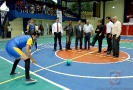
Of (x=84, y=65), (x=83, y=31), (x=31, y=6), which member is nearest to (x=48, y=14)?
(x=31, y=6)

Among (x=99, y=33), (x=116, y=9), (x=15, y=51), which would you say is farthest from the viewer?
(x=116, y=9)

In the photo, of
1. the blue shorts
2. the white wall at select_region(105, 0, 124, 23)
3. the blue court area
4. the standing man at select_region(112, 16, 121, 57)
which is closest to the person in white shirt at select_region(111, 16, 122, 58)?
the standing man at select_region(112, 16, 121, 57)

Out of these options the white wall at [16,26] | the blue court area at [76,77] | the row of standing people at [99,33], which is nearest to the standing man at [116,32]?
the row of standing people at [99,33]

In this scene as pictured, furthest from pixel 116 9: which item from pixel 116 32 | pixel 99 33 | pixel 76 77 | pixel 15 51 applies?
pixel 15 51

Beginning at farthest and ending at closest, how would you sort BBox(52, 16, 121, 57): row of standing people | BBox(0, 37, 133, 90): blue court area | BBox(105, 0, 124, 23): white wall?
BBox(105, 0, 124, 23): white wall → BBox(52, 16, 121, 57): row of standing people → BBox(0, 37, 133, 90): blue court area

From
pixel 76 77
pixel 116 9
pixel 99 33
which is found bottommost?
pixel 76 77

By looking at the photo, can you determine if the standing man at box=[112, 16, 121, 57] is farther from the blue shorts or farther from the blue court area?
the blue shorts

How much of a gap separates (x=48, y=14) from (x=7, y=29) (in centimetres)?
672

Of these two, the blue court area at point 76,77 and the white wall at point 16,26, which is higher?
the white wall at point 16,26

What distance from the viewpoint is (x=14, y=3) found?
16.9m

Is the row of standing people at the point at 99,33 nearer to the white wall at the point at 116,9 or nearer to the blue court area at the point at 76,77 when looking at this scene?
the blue court area at the point at 76,77

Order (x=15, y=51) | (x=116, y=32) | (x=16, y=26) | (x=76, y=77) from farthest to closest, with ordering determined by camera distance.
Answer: (x=16, y=26)
(x=116, y=32)
(x=76, y=77)
(x=15, y=51)

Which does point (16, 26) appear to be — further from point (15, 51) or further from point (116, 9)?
point (116, 9)

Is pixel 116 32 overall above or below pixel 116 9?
below
